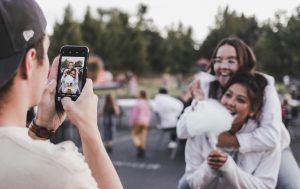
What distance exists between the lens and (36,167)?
3.08 ft

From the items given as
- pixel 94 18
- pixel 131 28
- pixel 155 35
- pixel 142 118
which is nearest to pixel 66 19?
pixel 94 18

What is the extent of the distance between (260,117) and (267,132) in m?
0.13

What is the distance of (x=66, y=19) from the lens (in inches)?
1294

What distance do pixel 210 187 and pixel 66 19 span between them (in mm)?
32287

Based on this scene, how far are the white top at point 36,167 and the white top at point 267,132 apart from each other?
1.16m

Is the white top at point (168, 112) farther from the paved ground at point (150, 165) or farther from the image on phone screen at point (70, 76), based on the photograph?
the image on phone screen at point (70, 76)

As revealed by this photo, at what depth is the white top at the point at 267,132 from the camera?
1.96 metres

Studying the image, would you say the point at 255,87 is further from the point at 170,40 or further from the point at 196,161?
the point at 170,40

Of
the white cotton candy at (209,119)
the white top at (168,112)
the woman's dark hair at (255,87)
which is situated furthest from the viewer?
the white top at (168,112)

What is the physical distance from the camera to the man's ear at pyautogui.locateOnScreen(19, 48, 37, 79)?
1.06 m

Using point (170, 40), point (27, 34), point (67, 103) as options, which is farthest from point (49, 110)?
point (170, 40)

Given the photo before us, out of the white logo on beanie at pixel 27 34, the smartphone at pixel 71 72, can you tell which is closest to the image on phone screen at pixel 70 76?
the smartphone at pixel 71 72

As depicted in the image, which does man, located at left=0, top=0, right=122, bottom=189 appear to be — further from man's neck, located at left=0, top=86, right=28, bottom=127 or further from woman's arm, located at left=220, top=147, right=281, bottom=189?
woman's arm, located at left=220, top=147, right=281, bottom=189

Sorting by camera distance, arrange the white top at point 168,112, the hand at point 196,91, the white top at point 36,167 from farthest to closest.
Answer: the white top at point 168,112
the hand at point 196,91
the white top at point 36,167
